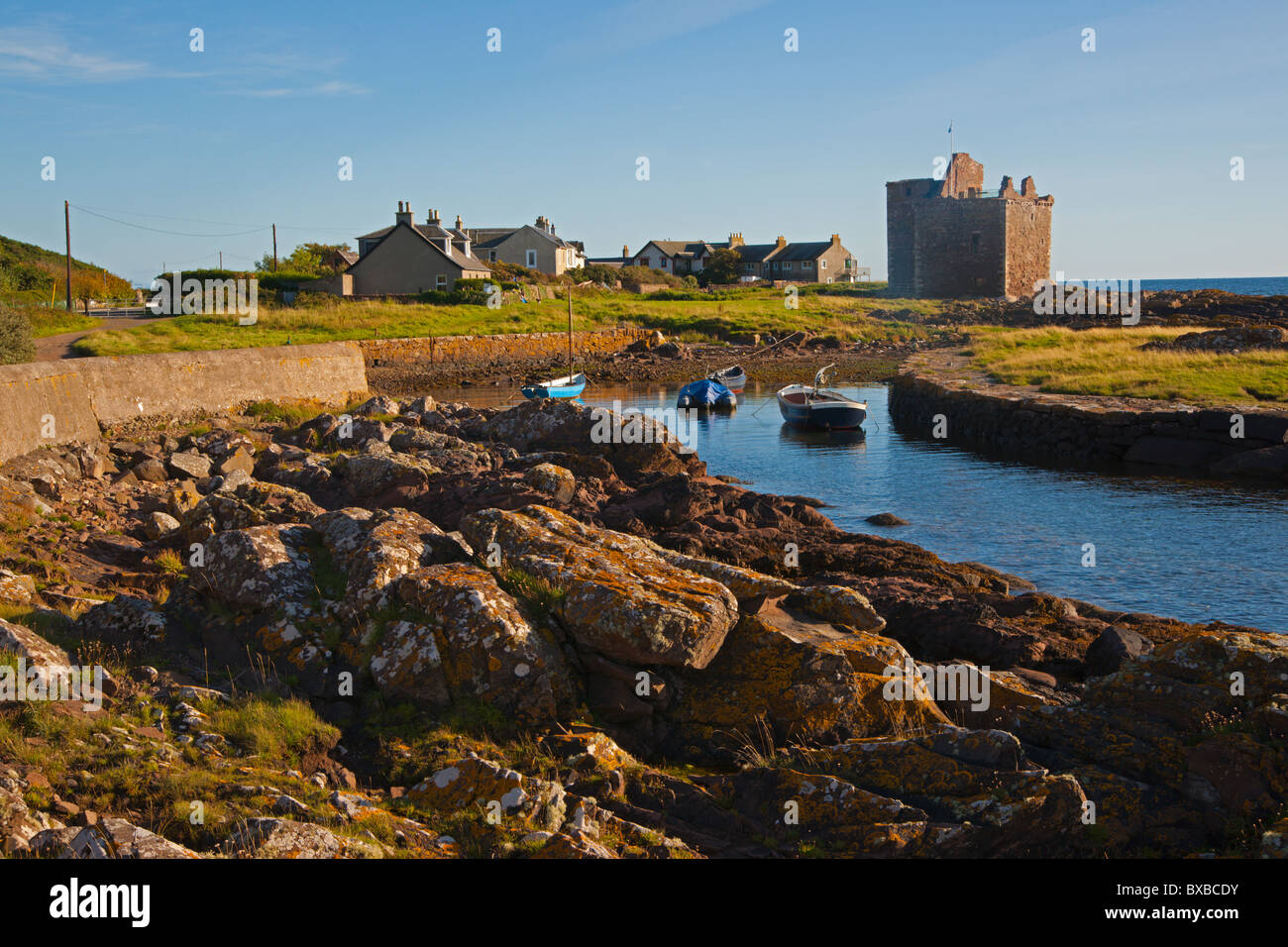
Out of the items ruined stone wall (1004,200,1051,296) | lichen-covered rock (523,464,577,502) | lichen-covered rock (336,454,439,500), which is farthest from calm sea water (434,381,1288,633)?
ruined stone wall (1004,200,1051,296)

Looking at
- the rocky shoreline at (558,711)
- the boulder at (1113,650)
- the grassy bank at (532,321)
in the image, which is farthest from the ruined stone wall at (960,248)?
the boulder at (1113,650)

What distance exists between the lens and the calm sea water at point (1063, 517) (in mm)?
17438

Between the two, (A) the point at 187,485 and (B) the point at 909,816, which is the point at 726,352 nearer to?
(A) the point at 187,485

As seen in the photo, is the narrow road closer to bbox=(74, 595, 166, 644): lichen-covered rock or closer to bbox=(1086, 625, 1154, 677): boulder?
bbox=(74, 595, 166, 644): lichen-covered rock

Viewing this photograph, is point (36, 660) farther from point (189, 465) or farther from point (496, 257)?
point (496, 257)

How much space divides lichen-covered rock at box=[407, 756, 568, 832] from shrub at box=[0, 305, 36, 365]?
2011 centimetres

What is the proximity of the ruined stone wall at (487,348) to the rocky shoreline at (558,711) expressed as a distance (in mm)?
44603

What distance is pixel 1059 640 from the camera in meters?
13.0

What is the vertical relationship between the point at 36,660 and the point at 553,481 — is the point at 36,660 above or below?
below

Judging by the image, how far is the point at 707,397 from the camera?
49.2 metres

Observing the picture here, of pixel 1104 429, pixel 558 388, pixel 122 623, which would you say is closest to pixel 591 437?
pixel 122 623

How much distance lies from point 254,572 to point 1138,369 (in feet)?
125

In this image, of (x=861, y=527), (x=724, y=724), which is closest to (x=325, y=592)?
(x=724, y=724)
